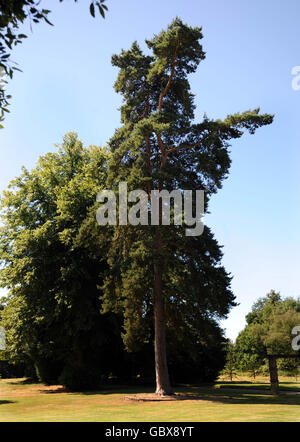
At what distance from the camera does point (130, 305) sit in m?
22.2

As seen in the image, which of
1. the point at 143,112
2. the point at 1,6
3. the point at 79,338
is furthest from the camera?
the point at 79,338

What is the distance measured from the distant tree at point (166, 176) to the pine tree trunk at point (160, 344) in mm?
51

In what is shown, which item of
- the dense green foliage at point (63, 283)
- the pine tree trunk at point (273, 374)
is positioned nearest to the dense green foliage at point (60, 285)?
the dense green foliage at point (63, 283)

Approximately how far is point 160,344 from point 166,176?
30.0ft

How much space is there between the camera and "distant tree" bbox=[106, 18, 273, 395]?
824 inches

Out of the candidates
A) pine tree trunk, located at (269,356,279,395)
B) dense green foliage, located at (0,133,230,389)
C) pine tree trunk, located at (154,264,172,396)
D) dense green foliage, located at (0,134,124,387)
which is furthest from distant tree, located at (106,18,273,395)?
pine tree trunk, located at (269,356,279,395)

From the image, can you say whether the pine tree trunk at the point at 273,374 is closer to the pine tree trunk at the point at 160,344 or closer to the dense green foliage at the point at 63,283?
the dense green foliage at the point at 63,283

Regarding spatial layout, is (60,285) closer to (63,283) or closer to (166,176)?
(63,283)

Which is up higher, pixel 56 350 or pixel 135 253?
pixel 135 253

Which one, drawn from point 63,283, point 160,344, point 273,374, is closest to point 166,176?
point 160,344

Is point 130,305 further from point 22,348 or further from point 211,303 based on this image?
point 22,348

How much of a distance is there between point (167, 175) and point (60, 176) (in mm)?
15246

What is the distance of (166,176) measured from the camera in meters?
20.8
